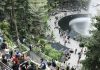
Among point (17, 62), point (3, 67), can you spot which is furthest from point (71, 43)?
point (3, 67)

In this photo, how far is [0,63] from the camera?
19688mm

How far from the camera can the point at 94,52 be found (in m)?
23.5

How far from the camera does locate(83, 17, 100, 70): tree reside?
23.3m

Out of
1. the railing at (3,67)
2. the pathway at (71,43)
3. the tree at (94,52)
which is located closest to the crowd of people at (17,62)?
the railing at (3,67)

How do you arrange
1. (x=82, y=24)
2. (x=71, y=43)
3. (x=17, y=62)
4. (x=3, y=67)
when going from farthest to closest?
(x=82, y=24) → (x=71, y=43) → (x=17, y=62) → (x=3, y=67)

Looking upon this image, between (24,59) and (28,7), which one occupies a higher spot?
(24,59)

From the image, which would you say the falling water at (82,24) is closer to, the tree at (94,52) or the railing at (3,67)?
the tree at (94,52)

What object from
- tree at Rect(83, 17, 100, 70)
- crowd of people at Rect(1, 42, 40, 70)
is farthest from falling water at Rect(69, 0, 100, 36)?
crowd of people at Rect(1, 42, 40, 70)

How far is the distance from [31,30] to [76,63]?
1030 centimetres

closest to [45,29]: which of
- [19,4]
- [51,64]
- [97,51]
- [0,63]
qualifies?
[19,4]

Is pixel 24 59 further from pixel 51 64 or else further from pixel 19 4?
pixel 19 4

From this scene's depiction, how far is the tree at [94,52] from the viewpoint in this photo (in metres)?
23.3

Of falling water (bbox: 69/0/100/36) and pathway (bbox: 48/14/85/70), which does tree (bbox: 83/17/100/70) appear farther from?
falling water (bbox: 69/0/100/36)

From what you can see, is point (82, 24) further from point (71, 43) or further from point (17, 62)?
point (17, 62)
